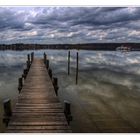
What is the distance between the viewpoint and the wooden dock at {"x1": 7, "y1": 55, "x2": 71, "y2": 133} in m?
5.09

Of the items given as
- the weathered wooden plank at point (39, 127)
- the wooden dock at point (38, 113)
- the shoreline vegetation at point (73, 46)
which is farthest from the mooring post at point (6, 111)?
the shoreline vegetation at point (73, 46)

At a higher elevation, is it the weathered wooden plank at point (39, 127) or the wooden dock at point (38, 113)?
the wooden dock at point (38, 113)

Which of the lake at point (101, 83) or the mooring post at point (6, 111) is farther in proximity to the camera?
the lake at point (101, 83)

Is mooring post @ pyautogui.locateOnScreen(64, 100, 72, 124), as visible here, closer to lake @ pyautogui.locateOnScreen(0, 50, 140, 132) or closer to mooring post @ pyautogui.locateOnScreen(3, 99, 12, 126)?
lake @ pyautogui.locateOnScreen(0, 50, 140, 132)

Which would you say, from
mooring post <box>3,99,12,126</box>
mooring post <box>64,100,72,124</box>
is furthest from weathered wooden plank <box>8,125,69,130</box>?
mooring post <box>64,100,72,124</box>

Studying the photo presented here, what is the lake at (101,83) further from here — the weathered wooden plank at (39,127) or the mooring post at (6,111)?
the weathered wooden plank at (39,127)

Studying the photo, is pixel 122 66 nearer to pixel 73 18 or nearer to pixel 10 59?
pixel 73 18

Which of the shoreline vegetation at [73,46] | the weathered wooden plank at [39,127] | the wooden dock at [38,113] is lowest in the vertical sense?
the weathered wooden plank at [39,127]

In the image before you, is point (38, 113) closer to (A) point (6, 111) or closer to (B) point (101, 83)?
(A) point (6, 111)

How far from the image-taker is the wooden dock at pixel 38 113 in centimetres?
509

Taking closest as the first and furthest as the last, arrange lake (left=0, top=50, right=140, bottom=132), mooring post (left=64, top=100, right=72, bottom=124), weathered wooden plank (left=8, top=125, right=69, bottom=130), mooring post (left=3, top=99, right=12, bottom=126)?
weathered wooden plank (left=8, top=125, right=69, bottom=130) → mooring post (left=3, top=99, right=12, bottom=126) → lake (left=0, top=50, right=140, bottom=132) → mooring post (left=64, top=100, right=72, bottom=124)
